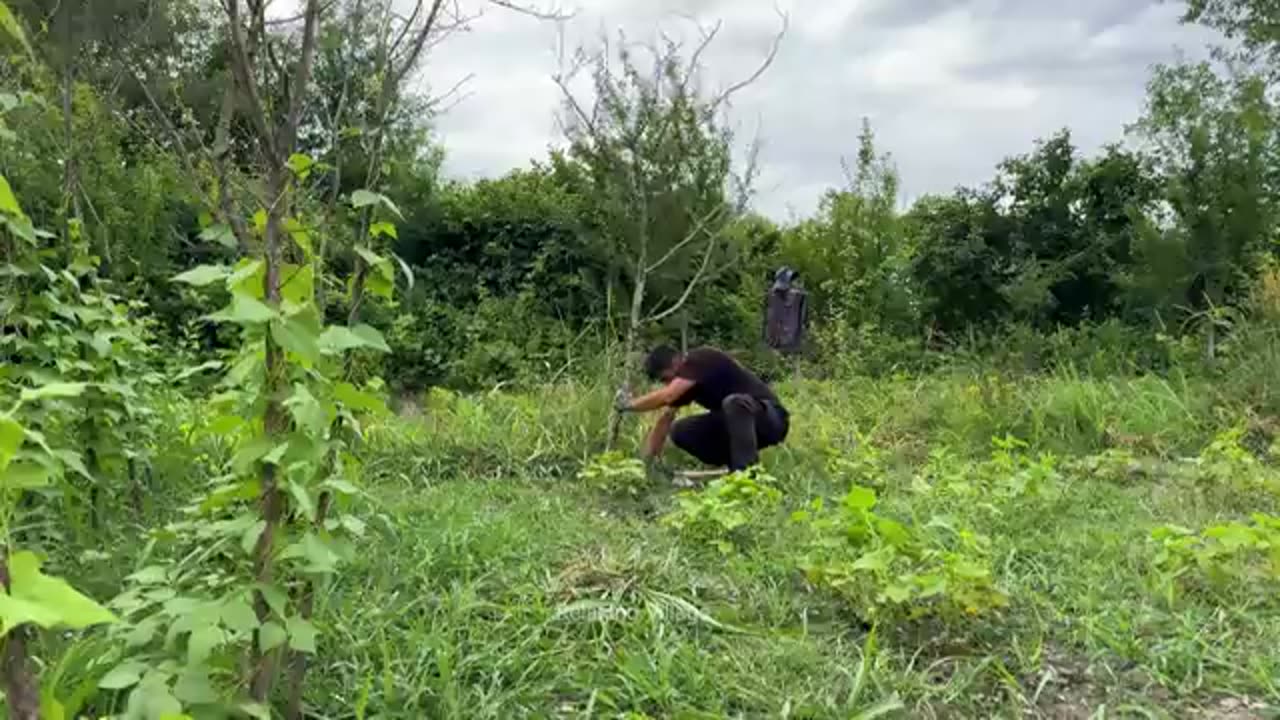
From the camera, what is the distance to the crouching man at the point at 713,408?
16.2 ft

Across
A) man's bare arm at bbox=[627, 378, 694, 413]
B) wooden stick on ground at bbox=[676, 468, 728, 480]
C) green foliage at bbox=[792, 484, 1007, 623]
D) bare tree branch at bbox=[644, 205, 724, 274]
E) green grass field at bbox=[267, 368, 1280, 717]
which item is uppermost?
bare tree branch at bbox=[644, 205, 724, 274]

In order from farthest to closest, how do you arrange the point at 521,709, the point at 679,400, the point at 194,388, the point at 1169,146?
the point at 1169,146
the point at 194,388
the point at 679,400
the point at 521,709

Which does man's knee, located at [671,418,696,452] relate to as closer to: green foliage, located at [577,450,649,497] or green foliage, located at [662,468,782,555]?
green foliage, located at [577,450,649,497]

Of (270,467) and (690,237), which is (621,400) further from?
(270,467)

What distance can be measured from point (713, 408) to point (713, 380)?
17cm

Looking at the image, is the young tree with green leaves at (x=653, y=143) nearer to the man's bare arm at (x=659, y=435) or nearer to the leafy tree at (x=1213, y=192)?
the man's bare arm at (x=659, y=435)

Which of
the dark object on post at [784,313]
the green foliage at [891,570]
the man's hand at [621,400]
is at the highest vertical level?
the dark object on post at [784,313]

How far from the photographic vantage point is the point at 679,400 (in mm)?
5043

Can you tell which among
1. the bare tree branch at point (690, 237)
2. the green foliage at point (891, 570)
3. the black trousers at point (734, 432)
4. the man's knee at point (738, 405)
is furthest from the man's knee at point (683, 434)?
the green foliage at point (891, 570)

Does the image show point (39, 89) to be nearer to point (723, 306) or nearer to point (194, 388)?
point (194, 388)

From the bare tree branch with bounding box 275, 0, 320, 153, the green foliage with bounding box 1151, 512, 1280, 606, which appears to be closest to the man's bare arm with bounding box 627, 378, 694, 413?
the green foliage with bounding box 1151, 512, 1280, 606

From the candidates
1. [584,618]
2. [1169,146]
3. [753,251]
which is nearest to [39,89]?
[584,618]

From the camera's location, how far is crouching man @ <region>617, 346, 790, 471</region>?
495 centimetres

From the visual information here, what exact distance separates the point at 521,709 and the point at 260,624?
0.78 meters
